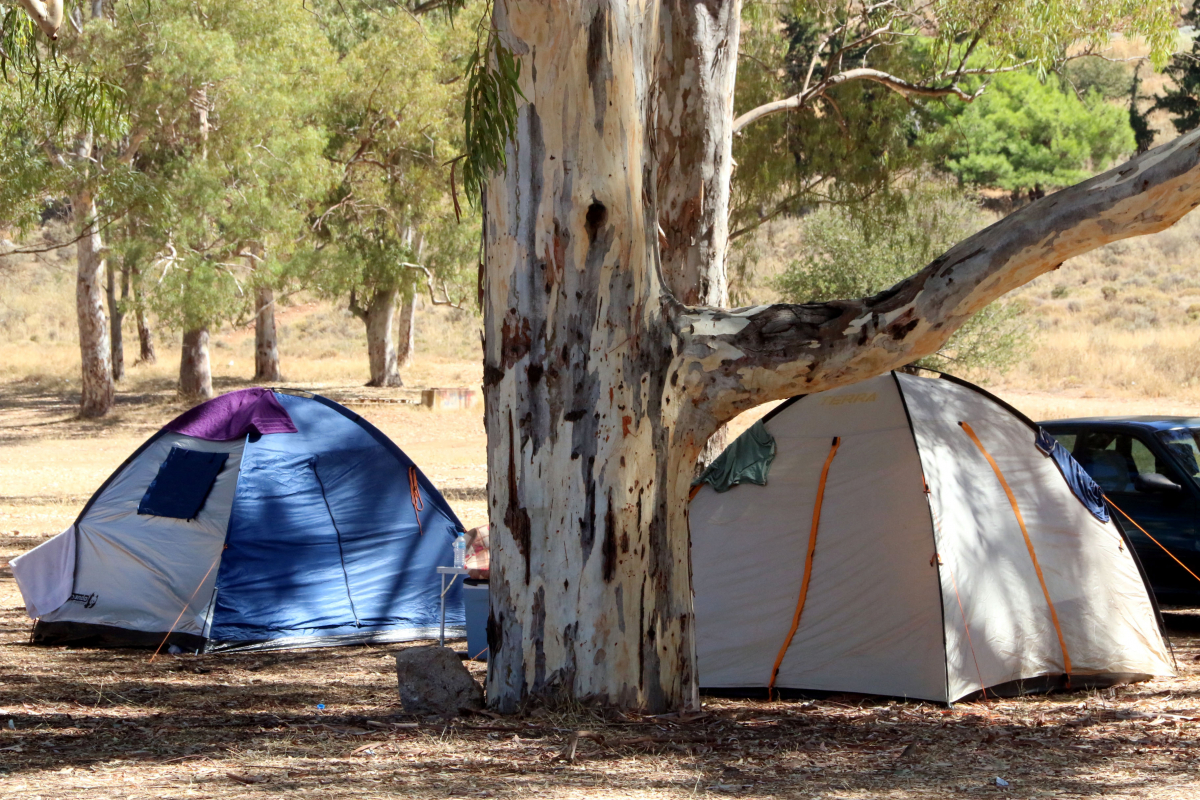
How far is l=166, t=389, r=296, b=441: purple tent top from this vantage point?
25.8 feet

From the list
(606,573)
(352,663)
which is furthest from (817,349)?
(352,663)

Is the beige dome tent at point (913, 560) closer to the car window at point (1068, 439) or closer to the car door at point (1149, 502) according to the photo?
the car door at point (1149, 502)

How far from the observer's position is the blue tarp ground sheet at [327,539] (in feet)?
24.7

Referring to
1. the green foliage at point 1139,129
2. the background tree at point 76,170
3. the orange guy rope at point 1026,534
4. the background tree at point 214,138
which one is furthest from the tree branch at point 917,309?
the green foliage at point 1139,129

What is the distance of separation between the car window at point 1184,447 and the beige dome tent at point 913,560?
4.83 ft

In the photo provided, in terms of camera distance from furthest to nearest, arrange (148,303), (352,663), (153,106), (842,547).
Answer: (148,303), (153,106), (352,663), (842,547)

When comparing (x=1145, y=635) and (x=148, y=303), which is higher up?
(x=148, y=303)

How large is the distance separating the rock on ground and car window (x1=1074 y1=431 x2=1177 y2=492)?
4803 mm

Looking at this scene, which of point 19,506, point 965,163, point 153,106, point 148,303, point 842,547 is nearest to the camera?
point 842,547

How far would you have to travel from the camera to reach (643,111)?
5.02m

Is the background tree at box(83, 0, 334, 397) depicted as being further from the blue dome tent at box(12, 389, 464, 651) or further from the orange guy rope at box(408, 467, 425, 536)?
the orange guy rope at box(408, 467, 425, 536)

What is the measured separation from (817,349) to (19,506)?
12.2 m

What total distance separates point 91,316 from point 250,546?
17185 millimetres

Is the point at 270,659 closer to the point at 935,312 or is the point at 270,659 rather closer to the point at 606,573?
the point at 606,573
